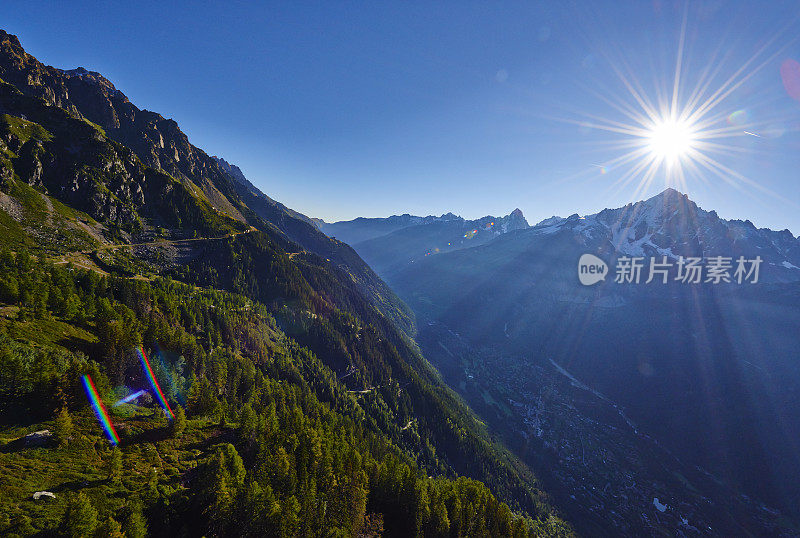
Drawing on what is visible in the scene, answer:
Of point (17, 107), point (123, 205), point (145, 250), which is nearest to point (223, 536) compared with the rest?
point (145, 250)

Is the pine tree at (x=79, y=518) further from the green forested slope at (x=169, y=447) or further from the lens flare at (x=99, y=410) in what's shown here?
the lens flare at (x=99, y=410)

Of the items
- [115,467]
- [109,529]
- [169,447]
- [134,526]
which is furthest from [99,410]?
[109,529]

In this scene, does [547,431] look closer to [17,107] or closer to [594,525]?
[594,525]

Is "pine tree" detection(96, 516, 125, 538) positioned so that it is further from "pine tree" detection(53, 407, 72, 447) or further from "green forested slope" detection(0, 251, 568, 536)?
"pine tree" detection(53, 407, 72, 447)

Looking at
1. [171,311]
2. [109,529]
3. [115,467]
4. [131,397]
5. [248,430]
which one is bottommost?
[248,430]

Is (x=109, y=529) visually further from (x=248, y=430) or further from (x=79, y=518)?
(x=248, y=430)

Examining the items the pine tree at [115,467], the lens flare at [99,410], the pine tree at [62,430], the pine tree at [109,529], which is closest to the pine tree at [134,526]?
the pine tree at [109,529]
